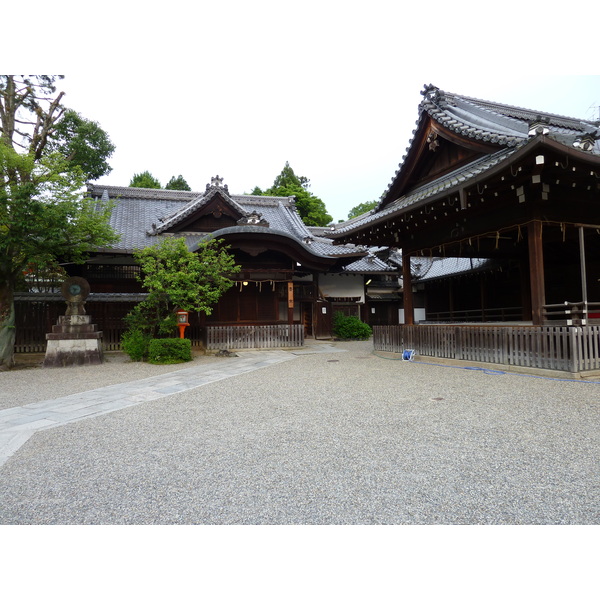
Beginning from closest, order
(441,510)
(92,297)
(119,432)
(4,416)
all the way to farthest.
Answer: (441,510) → (119,432) → (4,416) → (92,297)

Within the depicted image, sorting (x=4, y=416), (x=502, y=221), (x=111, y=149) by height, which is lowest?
(x=4, y=416)

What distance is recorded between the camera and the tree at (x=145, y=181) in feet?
109

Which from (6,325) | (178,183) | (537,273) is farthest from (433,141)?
(178,183)

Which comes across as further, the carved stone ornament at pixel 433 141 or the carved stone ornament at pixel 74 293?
→ the carved stone ornament at pixel 74 293

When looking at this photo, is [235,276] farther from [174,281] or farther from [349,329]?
[349,329]

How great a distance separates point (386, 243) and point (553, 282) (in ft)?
17.9

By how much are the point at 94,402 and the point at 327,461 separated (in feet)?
14.8

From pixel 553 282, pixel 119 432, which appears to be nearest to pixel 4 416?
pixel 119 432

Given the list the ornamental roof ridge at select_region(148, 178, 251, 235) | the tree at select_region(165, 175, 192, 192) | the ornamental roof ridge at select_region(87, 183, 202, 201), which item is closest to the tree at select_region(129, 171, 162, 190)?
the tree at select_region(165, 175, 192, 192)

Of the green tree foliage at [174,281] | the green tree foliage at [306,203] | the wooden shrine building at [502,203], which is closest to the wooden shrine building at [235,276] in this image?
the green tree foliage at [174,281]

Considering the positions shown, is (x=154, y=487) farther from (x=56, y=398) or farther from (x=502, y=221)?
(x=502, y=221)

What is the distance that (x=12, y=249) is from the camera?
9.91m

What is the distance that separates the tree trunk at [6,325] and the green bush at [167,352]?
141 inches

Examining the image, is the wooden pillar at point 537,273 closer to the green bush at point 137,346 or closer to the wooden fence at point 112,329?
the wooden fence at point 112,329
